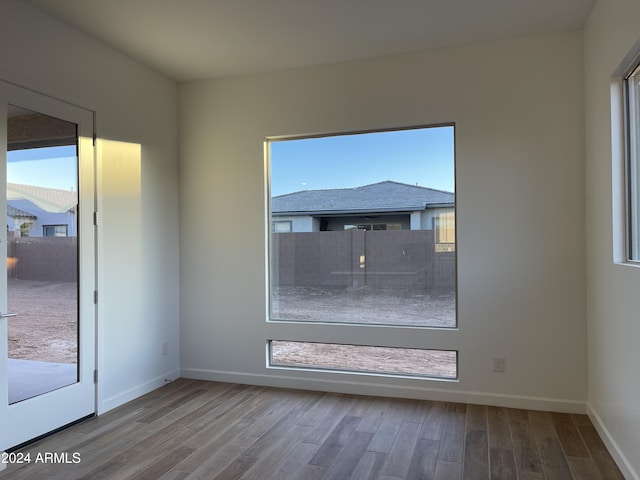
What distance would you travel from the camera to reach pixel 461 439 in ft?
10.4

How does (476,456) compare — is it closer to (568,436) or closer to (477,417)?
(477,417)

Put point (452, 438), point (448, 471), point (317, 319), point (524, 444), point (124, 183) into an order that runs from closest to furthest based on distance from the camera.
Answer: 1. point (448, 471)
2. point (524, 444)
3. point (452, 438)
4. point (124, 183)
5. point (317, 319)

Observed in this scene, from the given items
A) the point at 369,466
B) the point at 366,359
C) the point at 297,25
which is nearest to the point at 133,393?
the point at 366,359

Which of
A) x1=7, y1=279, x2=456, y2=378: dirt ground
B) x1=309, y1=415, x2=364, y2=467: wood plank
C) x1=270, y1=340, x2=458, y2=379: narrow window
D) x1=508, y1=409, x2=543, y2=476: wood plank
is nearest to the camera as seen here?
x1=508, y1=409, x2=543, y2=476: wood plank

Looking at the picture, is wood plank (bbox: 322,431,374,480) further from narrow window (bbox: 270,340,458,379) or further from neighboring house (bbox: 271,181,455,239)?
neighboring house (bbox: 271,181,455,239)

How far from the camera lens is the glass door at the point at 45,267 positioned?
10.00 feet

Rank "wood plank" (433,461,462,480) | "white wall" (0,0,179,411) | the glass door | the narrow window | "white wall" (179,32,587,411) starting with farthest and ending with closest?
the narrow window → "white wall" (179,32,587,411) → "white wall" (0,0,179,411) → the glass door → "wood plank" (433,461,462,480)

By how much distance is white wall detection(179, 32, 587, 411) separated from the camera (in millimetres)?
3670

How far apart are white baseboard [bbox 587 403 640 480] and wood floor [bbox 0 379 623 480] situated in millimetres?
46

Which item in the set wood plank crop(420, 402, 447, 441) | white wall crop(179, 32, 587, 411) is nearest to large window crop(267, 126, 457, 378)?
white wall crop(179, 32, 587, 411)

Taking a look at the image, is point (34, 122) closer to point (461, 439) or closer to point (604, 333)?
point (461, 439)

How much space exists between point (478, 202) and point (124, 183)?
3094 mm

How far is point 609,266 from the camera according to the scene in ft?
9.82

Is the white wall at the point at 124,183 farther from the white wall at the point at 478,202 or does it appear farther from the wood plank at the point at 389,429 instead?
the wood plank at the point at 389,429
